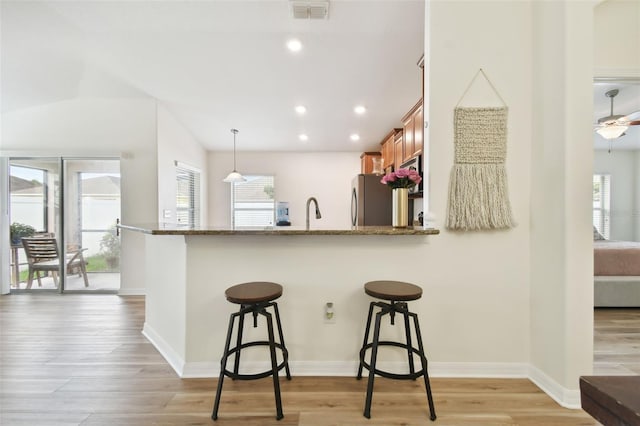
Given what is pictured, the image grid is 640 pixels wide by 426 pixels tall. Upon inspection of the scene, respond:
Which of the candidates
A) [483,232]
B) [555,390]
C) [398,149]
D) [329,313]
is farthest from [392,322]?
[398,149]

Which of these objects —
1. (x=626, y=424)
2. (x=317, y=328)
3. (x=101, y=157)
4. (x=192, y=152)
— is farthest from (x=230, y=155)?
(x=626, y=424)

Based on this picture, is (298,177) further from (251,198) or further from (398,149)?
(398,149)

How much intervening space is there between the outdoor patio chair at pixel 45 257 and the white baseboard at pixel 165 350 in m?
2.29

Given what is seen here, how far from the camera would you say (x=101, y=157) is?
384 centimetres

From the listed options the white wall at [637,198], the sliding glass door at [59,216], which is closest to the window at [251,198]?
the sliding glass door at [59,216]

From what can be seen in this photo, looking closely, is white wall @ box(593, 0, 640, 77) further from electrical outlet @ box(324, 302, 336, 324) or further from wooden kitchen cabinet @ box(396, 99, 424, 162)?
electrical outlet @ box(324, 302, 336, 324)

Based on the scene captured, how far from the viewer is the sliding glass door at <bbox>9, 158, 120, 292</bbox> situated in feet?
12.9

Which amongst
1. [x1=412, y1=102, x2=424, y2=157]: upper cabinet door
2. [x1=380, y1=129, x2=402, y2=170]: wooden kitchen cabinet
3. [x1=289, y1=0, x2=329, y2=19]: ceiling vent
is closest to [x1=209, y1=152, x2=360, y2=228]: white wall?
[x1=380, y1=129, x2=402, y2=170]: wooden kitchen cabinet

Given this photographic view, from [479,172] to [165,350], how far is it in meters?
2.71

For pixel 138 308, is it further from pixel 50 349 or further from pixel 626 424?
pixel 626 424

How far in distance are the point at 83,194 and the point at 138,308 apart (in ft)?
6.53

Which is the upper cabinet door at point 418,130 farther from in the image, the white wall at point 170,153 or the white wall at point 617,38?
the white wall at point 170,153

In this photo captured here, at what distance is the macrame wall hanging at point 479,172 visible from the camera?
6.21 feet

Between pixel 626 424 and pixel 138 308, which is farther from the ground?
pixel 626 424
